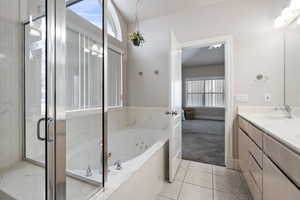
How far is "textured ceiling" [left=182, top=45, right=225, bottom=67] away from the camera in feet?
17.2

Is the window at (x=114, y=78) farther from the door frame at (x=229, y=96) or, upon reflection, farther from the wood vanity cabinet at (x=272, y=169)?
the wood vanity cabinet at (x=272, y=169)

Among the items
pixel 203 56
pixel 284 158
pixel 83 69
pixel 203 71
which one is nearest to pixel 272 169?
pixel 284 158

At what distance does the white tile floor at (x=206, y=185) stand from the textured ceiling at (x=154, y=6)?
274 cm

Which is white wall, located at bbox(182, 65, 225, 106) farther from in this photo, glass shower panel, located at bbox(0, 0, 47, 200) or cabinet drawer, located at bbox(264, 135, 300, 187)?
glass shower panel, located at bbox(0, 0, 47, 200)

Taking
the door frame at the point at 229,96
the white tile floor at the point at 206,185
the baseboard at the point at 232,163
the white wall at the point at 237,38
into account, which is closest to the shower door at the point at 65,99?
the white tile floor at the point at 206,185

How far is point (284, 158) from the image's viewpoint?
2.56 feet

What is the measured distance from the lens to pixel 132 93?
2.92m

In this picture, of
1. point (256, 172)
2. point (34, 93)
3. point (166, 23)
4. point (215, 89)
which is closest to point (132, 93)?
point (166, 23)

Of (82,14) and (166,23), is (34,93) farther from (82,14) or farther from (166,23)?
(166,23)

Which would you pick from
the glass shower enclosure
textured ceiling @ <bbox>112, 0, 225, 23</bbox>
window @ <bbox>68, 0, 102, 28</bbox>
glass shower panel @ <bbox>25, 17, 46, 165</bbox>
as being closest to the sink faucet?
Answer: textured ceiling @ <bbox>112, 0, 225, 23</bbox>

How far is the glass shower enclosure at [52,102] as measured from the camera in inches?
31.2

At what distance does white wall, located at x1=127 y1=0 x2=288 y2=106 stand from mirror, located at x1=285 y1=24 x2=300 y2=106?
0.07 m

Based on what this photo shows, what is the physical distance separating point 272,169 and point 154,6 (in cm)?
279

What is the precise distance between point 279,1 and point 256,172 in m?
2.36
